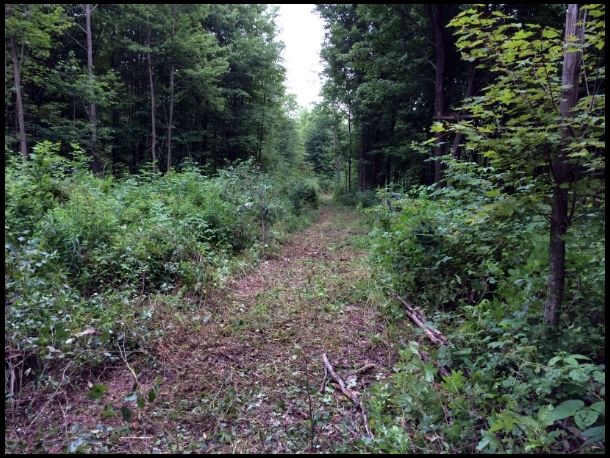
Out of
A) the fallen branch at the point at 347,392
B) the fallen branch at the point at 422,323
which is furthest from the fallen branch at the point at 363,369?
the fallen branch at the point at 422,323

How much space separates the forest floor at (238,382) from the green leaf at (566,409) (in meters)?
1.18

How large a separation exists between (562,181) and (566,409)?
1.43m

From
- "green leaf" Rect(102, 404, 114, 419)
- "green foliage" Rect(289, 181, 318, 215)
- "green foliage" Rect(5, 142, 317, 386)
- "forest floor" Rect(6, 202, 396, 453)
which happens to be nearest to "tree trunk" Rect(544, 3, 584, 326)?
"forest floor" Rect(6, 202, 396, 453)

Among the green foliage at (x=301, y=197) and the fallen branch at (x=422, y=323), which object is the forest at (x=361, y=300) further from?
the green foliage at (x=301, y=197)

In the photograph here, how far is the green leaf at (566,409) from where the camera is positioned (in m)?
1.86

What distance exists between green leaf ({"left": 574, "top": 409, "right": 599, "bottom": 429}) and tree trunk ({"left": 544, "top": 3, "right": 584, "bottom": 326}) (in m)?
0.75

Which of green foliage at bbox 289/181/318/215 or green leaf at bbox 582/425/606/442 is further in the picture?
green foliage at bbox 289/181/318/215

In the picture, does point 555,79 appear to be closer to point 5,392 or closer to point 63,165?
point 5,392

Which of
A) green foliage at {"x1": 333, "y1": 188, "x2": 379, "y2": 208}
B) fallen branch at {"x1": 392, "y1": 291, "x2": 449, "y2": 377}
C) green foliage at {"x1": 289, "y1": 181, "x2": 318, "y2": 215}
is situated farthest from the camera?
green foliage at {"x1": 333, "y1": 188, "x2": 379, "y2": 208}

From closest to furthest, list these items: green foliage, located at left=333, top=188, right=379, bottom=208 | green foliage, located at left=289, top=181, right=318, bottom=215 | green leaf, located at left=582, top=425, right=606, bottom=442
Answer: green leaf, located at left=582, top=425, right=606, bottom=442 → green foliage, located at left=289, top=181, right=318, bottom=215 → green foliage, located at left=333, top=188, right=379, bottom=208

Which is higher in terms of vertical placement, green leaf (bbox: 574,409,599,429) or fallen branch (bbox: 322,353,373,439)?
green leaf (bbox: 574,409,599,429)

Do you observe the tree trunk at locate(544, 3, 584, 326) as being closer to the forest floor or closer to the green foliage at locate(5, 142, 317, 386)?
the forest floor

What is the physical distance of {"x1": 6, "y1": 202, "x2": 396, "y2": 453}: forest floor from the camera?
2348mm

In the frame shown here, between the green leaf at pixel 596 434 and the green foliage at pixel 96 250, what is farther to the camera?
the green foliage at pixel 96 250
